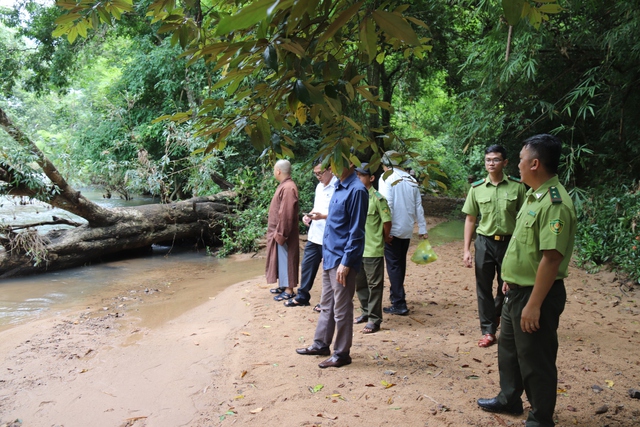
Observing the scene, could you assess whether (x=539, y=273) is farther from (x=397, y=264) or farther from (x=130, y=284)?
(x=130, y=284)

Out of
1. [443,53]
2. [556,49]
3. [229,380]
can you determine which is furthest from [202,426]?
[443,53]

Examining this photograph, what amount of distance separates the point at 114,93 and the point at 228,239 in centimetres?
771

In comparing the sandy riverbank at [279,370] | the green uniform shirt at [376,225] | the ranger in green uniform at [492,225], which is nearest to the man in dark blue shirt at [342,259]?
the sandy riverbank at [279,370]

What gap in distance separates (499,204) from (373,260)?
4.49 feet

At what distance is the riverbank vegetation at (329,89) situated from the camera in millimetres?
2049

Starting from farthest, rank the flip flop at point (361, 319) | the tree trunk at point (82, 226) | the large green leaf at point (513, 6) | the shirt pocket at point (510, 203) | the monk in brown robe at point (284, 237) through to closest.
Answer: the tree trunk at point (82, 226), the monk in brown robe at point (284, 237), the flip flop at point (361, 319), the shirt pocket at point (510, 203), the large green leaf at point (513, 6)

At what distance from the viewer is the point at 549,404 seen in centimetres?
283

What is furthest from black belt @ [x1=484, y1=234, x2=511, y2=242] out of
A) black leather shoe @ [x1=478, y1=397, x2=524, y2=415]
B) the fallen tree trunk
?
the fallen tree trunk

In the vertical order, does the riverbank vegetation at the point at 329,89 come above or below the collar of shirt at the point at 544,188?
above

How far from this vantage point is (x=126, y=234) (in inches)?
383

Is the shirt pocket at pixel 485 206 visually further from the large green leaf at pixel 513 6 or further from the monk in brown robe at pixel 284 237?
the large green leaf at pixel 513 6

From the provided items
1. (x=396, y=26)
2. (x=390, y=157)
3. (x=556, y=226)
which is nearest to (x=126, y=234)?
(x=390, y=157)

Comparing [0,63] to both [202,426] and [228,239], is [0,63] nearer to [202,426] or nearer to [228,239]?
[228,239]

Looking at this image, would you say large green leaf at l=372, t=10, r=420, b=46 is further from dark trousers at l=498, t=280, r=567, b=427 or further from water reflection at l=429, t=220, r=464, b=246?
water reflection at l=429, t=220, r=464, b=246
